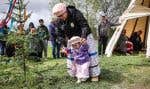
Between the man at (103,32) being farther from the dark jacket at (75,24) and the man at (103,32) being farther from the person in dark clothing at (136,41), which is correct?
the dark jacket at (75,24)

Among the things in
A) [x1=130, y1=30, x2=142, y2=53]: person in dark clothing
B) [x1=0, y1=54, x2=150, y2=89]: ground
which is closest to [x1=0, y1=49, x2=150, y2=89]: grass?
[x1=0, y1=54, x2=150, y2=89]: ground

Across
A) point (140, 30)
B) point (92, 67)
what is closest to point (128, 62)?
point (92, 67)

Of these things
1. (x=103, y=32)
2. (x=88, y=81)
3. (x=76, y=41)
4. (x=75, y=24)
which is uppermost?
(x=75, y=24)

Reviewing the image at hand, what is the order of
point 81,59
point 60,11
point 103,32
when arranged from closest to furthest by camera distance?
point 60,11
point 81,59
point 103,32

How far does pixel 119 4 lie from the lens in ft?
158

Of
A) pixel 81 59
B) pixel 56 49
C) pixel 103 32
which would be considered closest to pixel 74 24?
pixel 81 59

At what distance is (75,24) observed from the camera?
444 inches

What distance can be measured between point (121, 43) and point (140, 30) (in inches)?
131

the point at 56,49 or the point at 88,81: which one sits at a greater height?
the point at 56,49

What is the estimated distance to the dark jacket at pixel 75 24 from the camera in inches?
439

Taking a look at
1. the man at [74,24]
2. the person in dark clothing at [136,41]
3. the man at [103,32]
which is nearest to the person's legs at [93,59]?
the man at [74,24]

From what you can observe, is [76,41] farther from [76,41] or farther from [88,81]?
[88,81]

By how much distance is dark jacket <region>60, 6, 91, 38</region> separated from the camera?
1116 centimetres

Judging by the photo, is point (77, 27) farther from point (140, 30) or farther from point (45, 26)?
point (140, 30)
